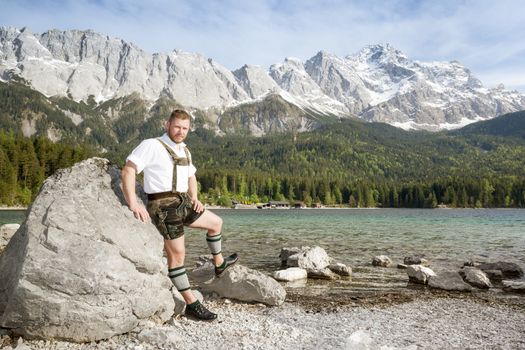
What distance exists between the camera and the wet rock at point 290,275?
19000 mm

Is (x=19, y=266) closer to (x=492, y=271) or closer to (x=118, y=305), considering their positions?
(x=118, y=305)

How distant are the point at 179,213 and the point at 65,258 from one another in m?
2.62

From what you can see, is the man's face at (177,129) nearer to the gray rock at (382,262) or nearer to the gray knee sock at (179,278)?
the gray knee sock at (179,278)

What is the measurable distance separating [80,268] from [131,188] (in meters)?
1.96

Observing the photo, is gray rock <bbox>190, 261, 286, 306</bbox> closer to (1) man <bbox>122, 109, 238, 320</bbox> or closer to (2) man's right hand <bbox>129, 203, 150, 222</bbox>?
(1) man <bbox>122, 109, 238, 320</bbox>

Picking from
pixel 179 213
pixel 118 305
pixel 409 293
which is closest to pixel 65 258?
pixel 118 305

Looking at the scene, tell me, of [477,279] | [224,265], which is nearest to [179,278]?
[224,265]

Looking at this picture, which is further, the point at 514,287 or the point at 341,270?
the point at 341,270

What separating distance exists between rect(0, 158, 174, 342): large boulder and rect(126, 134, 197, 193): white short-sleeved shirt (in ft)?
3.40

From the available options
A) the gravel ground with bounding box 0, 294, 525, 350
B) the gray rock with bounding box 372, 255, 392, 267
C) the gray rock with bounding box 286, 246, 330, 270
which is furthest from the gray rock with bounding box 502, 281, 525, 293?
the gray rock with bounding box 286, 246, 330, 270

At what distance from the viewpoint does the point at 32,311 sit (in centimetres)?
798

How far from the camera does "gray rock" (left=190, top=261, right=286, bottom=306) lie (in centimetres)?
1281

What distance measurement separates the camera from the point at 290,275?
759 inches

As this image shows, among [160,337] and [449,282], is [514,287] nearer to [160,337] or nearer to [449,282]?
[449,282]
